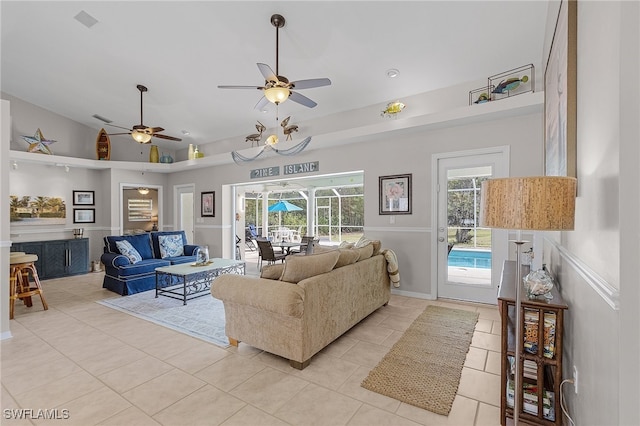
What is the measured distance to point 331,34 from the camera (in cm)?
360

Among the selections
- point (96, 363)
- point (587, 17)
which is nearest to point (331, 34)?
point (587, 17)

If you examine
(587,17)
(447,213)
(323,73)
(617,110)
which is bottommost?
(447,213)

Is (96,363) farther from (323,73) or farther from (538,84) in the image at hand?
(538,84)

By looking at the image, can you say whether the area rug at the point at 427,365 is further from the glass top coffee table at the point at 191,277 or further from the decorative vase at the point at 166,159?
the decorative vase at the point at 166,159

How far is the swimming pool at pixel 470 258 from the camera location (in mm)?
4277

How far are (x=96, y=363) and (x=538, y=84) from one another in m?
5.73

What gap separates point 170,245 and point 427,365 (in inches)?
207

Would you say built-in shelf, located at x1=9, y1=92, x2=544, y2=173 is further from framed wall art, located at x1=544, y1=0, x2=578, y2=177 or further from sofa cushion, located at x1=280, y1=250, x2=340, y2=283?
sofa cushion, located at x1=280, y1=250, x2=340, y2=283

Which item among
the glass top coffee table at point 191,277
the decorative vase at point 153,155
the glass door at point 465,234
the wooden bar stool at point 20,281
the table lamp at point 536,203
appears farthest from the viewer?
the decorative vase at point 153,155

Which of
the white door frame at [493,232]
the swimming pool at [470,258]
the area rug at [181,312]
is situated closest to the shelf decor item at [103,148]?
the area rug at [181,312]

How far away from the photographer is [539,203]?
1333 millimetres

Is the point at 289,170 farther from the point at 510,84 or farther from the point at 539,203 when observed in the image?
the point at 539,203

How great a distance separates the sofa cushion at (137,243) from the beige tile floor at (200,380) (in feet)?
6.03

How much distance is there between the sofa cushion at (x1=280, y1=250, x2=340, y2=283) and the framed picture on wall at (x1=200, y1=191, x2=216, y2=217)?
5403 mm
